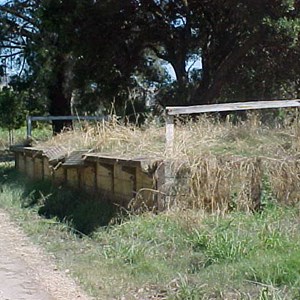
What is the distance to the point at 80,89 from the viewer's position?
66.4ft

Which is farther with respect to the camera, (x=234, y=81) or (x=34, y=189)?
(x=234, y=81)

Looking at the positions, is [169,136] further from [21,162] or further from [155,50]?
[155,50]

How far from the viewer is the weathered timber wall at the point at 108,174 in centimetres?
813

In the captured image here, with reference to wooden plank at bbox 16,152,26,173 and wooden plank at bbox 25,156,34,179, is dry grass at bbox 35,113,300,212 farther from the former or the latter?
wooden plank at bbox 16,152,26,173

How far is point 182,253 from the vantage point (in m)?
6.60

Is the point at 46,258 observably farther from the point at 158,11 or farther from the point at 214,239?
the point at 158,11

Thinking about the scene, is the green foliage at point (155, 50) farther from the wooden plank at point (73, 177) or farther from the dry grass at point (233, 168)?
the dry grass at point (233, 168)

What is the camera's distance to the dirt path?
19.7ft

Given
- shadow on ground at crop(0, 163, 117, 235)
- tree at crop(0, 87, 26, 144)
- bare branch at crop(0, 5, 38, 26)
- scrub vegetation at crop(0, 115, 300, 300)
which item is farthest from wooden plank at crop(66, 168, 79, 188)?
tree at crop(0, 87, 26, 144)

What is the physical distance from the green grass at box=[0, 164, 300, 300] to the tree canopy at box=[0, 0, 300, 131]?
27.8ft

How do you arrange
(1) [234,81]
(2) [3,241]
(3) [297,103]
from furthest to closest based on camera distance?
(1) [234,81] < (3) [297,103] < (2) [3,241]

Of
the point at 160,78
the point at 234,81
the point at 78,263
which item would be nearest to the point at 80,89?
the point at 160,78

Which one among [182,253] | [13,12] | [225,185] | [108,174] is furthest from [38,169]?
[13,12]

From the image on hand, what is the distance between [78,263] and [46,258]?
70 cm
